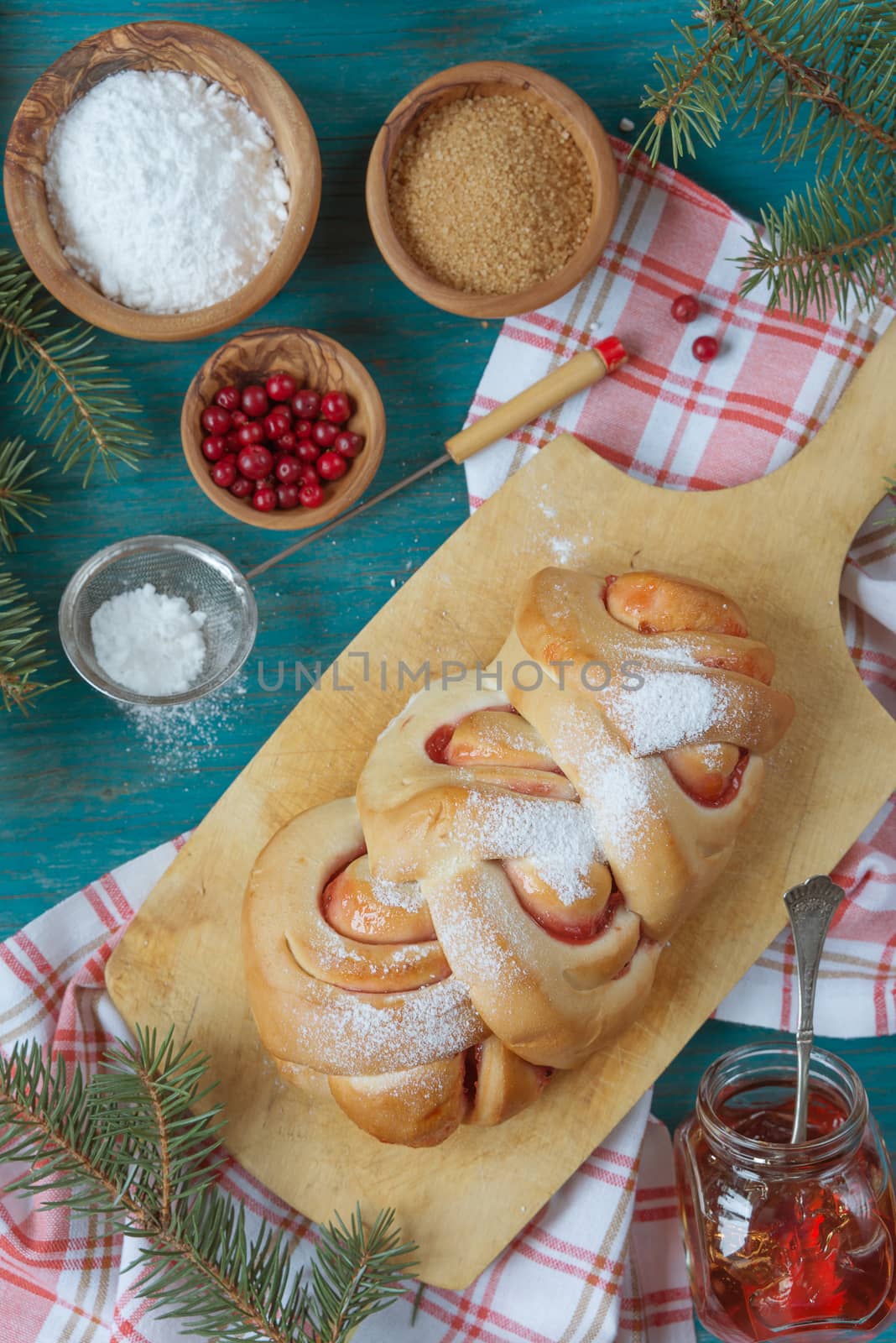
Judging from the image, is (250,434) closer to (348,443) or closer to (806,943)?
(348,443)

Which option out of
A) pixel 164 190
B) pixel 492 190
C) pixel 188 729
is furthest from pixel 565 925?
pixel 164 190

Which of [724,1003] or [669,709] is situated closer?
[669,709]

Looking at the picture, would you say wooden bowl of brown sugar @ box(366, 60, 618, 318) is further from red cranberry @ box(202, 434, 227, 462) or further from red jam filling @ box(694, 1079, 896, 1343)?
red jam filling @ box(694, 1079, 896, 1343)

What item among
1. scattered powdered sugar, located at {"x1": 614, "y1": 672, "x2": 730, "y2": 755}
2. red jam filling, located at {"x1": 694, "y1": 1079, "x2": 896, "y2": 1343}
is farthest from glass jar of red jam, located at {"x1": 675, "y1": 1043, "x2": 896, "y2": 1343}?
scattered powdered sugar, located at {"x1": 614, "y1": 672, "x2": 730, "y2": 755}

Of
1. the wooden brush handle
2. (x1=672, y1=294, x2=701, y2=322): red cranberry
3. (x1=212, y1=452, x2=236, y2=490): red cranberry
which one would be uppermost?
(x1=672, y1=294, x2=701, y2=322): red cranberry

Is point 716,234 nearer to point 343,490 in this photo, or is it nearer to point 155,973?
point 343,490

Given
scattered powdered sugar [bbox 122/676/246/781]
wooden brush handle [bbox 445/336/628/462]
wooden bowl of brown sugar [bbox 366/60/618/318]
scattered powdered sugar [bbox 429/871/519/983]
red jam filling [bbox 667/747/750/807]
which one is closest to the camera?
scattered powdered sugar [bbox 429/871/519/983]

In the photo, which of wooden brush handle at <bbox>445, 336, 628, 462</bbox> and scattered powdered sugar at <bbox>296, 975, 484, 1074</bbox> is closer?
scattered powdered sugar at <bbox>296, 975, 484, 1074</bbox>
